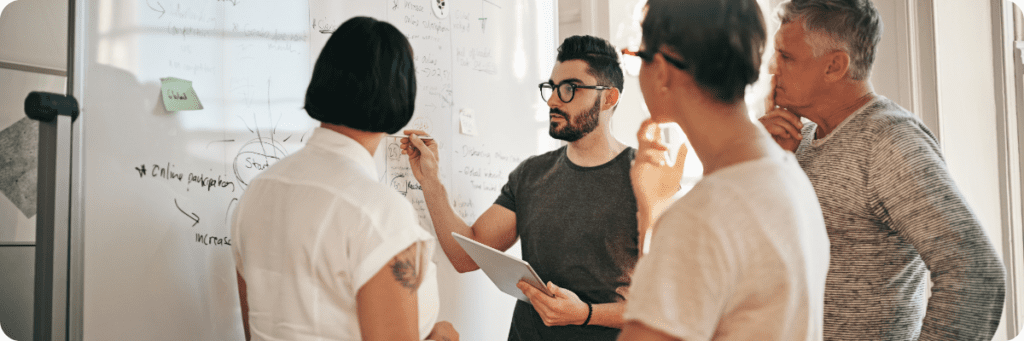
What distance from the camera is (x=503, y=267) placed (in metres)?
1.57

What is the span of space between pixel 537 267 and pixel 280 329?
37.2 inches

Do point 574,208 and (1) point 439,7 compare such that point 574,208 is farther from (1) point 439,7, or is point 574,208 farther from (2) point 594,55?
(1) point 439,7

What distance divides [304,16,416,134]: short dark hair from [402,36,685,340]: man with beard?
744 mm

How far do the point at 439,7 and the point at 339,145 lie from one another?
1.08 meters

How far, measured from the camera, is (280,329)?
1.01 m

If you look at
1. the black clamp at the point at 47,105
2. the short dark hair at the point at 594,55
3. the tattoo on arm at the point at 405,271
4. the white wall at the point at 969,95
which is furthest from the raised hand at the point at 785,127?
the white wall at the point at 969,95

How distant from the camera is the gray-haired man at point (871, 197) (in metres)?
0.97

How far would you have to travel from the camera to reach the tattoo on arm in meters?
0.99

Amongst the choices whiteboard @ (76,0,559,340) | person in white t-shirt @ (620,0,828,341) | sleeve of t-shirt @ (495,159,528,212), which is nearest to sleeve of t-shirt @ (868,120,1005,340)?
person in white t-shirt @ (620,0,828,341)

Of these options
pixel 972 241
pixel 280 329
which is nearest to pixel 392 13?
pixel 280 329

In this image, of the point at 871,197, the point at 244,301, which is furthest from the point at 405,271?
the point at 871,197

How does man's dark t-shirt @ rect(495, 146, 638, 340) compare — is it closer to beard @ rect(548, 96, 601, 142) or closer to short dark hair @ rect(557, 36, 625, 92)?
beard @ rect(548, 96, 601, 142)

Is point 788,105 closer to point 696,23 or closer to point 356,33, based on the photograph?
point 696,23

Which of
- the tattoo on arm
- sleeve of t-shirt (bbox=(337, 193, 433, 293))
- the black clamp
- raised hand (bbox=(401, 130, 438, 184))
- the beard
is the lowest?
the tattoo on arm
